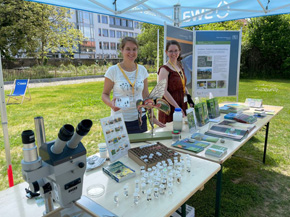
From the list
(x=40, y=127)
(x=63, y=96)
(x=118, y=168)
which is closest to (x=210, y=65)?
(x=118, y=168)

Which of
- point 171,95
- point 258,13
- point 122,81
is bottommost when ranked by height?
point 171,95

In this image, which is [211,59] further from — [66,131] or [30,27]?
[30,27]

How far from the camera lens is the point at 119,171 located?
4.39 feet

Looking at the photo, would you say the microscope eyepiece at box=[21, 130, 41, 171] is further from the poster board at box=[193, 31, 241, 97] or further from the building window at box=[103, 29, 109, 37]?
the building window at box=[103, 29, 109, 37]

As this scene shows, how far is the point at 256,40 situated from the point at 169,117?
1559 cm

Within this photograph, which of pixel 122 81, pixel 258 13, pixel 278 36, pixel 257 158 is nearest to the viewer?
pixel 122 81

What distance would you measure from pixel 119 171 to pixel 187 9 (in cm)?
358

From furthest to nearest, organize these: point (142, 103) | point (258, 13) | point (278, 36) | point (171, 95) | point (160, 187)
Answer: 1. point (278, 36)
2. point (258, 13)
3. point (171, 95)
4. point (142, 103)
5. point (160, 187)

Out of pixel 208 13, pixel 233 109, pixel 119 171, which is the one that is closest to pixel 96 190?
pixel 119 171

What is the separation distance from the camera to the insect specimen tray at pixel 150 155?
1.37 m

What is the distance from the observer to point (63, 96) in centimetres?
837

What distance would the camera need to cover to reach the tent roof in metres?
3.07

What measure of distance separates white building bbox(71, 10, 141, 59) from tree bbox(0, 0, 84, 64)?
1190 centimetres

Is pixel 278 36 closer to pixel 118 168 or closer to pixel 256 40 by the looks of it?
pixel 256 40
